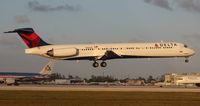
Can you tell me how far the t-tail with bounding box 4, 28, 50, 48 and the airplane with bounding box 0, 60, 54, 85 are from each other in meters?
35.2

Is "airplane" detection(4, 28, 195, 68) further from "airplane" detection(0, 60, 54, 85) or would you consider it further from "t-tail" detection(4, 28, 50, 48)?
"airplane" detection(0, 60, 54, 85)

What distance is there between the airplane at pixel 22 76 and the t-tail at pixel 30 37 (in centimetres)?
3523

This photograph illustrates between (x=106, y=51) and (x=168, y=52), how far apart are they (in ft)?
32.7

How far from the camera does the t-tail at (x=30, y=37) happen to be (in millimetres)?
78375

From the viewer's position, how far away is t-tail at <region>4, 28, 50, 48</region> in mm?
78375

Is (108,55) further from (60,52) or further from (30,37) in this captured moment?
(30,37)

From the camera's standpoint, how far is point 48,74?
131875 mm

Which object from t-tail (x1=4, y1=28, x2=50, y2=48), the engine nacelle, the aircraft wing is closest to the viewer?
the engine nacelle

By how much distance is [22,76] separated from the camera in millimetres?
120438
